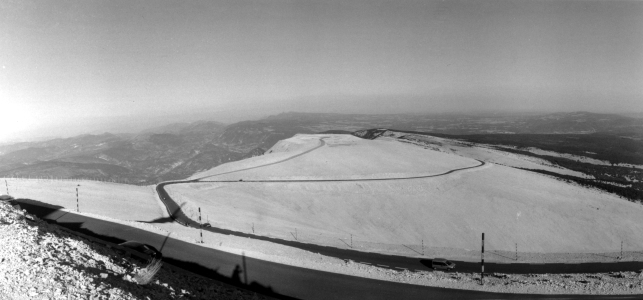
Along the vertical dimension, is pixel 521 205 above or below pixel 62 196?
below

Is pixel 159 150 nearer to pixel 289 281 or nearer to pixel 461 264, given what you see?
pixel 461 264

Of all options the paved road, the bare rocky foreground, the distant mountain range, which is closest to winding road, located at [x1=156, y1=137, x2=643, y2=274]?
the paved road

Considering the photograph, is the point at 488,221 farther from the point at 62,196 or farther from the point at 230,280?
the point at 62,196

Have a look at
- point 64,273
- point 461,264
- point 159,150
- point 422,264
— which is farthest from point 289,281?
point 159,150

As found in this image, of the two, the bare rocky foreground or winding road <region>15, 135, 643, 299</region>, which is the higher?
the bare rocky foreground

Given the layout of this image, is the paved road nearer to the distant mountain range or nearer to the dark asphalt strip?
the dark asphalt strip

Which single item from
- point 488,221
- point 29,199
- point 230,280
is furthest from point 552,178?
point 29,199

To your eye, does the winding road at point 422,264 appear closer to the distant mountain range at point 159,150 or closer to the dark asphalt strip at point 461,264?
the dark asphalt strip at point 461,264

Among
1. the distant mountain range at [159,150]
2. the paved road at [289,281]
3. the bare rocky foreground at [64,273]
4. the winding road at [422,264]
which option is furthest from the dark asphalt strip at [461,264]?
the distant mountain range at [159,150]
